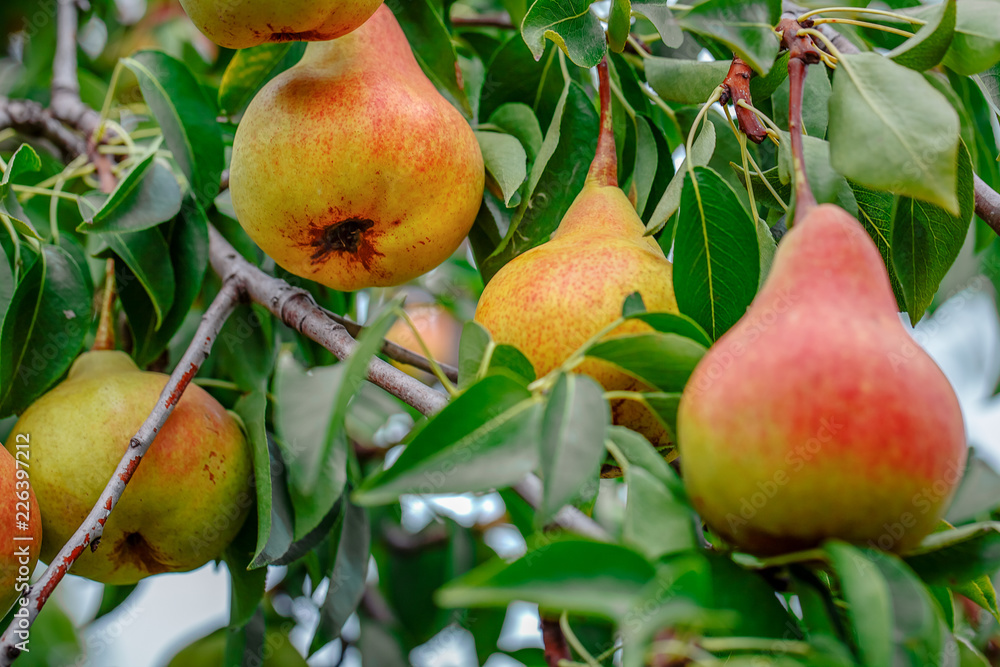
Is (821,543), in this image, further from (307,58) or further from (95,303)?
(95,303)

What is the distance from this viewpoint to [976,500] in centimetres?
56

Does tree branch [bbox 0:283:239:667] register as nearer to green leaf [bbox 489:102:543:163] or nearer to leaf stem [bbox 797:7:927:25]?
green leaf [bbox 489:102:543:163]

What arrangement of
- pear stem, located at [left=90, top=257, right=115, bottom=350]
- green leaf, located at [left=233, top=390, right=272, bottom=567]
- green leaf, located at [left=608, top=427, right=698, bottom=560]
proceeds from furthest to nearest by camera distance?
pear stem, located at [left=90, top=257, right=115, bottom=350], green leaf, located at [left=233, top=390, right=272, bottom=567], green leaf, located at [left=608, top=427, right=698, bottom=560]

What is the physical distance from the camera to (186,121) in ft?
3.65

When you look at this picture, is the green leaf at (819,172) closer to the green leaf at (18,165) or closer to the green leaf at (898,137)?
the green leaf at (898,137)

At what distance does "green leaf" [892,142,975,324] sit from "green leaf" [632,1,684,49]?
0.27m

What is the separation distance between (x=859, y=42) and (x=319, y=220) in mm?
732

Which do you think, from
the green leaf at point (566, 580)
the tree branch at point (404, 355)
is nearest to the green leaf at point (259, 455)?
the tree branch at point (404, 355)

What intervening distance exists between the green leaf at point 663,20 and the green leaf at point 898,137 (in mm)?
241

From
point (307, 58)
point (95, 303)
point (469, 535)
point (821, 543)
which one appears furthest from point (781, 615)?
point (469, 535)

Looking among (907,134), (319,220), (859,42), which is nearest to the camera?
(907,134)

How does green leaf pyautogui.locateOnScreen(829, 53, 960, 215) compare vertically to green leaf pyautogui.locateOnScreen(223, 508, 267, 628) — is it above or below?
above

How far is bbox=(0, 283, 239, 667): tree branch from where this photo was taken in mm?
688

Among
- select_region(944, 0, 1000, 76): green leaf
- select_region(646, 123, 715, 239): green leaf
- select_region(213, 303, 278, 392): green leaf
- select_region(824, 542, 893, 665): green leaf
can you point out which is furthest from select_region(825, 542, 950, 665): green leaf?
select_region(213, 303, 278, 392): green leaf
